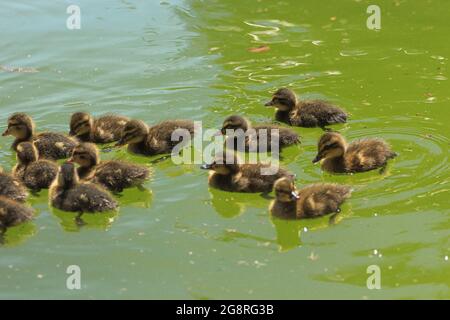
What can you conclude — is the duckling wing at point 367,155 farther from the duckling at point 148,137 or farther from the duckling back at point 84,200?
the duckling back at point 84,200

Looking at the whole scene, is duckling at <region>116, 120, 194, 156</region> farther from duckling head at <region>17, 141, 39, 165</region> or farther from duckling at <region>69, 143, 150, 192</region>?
duckling head at <region>17, 141, 39, 165</region>

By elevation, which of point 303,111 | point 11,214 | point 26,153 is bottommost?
point 11,214

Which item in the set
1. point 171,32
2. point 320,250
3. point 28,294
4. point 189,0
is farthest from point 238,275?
point 189,0

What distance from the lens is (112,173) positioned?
19.6 ft

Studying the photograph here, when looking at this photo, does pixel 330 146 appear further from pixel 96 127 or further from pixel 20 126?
pixel 20 126

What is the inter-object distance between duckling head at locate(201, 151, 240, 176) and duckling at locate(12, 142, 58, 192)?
3.28 feet

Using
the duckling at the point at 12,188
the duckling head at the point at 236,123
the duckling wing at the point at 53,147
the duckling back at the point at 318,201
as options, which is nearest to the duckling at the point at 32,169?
the duckling at the point at 12,188

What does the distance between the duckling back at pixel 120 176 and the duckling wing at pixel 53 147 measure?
545 mm

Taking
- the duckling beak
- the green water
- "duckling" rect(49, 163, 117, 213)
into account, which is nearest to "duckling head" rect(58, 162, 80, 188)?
"duckling" rect(49, 163, 117, 213)

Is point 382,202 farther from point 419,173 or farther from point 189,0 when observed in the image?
point 189,0

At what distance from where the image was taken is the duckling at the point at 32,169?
5988 millimetres

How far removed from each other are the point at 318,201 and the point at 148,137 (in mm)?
1572

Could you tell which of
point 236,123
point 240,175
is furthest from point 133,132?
point 240,175

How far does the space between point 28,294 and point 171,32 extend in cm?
459
